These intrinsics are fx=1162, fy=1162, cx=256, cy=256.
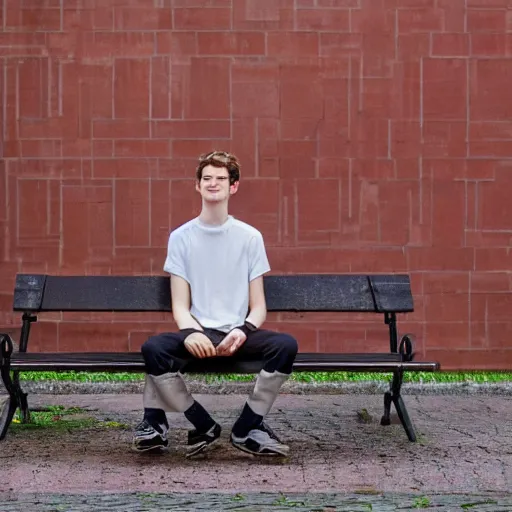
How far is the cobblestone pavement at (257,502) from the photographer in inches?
186

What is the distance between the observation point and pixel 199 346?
5719 millimetres

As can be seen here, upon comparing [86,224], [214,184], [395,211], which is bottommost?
[86,224]

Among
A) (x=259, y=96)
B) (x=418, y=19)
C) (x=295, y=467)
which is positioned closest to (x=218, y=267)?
(x=295, y=467)

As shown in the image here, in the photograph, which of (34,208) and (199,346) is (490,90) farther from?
(199,346)

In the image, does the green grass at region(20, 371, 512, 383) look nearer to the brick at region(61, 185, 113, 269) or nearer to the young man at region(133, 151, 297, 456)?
the brick at region(61, 185, 113, 269)

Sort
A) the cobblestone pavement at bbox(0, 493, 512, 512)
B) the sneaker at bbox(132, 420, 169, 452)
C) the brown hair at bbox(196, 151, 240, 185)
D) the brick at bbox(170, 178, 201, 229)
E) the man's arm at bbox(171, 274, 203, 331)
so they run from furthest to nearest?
the brick at bbox(170, 178, 201, 229)
the brown hair at bbox(196, 151, 240, 185)
the man's arm at bbox(171, 274, 203, 331)
the sneaker at bbox(132, 420, 169, 452)
the cobblestone pavement at bbox(0, 493, 512, 512)

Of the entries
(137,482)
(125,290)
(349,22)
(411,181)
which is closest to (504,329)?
(411,181)

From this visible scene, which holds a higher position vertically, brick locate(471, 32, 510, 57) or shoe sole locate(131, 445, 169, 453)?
brick locate(471, 32, 510, 57)

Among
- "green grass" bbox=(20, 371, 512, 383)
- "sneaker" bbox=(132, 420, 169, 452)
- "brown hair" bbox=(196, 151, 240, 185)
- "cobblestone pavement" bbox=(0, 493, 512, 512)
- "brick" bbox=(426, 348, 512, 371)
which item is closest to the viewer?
"cobblestone pavement" bbox=(0, 493, 512, 512)

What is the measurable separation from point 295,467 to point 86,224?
374cm

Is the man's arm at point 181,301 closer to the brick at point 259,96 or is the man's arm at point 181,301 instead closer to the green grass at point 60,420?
the green grass at point 60,420

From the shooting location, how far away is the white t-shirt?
19.6 ft

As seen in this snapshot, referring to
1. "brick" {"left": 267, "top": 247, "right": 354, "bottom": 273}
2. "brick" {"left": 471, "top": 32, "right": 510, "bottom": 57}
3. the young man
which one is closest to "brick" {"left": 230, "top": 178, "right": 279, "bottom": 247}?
"brick" {"left": 267, "top": 247, "right": 354, "bottom": 273}

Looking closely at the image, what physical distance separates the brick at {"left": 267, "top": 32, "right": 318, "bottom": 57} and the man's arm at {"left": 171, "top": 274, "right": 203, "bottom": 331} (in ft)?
10.7
